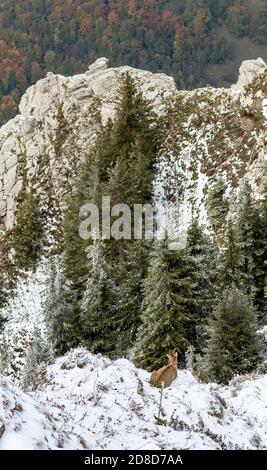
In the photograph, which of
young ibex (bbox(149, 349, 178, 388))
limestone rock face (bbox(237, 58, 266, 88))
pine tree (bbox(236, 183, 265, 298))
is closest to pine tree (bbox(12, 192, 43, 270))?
pine tree (bbox(236, 183, 265, 298))

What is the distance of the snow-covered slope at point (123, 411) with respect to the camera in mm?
10156

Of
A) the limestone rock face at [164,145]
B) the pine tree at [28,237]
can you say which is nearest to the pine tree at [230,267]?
the limestone rock face at [164,145]

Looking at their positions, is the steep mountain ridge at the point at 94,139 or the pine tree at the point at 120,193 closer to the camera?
the pine tree at the point at 120,193

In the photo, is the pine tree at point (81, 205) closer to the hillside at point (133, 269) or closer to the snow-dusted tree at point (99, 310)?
the hillside at point (133, 269)

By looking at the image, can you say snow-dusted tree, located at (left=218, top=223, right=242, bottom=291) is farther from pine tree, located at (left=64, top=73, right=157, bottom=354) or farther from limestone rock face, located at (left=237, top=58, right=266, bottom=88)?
limestone rock face, located at (left=237, top=58, right=266, bottom=88)

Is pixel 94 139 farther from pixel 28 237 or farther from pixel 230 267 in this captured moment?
pixel 230 267

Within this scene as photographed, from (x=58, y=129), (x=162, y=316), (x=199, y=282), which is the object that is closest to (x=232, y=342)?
(x=162, y=316)

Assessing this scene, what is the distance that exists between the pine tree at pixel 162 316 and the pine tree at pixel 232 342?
121 inches

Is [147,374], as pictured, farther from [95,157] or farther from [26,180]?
[26,180]

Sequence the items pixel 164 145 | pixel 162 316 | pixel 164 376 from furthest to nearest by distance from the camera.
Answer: pixel 164 145 → pixel 162 316 → pixel 164 376

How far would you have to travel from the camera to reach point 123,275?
130ft

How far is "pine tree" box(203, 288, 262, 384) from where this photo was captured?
24.8 m

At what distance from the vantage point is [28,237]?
49.5 meters

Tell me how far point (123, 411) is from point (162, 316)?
17.4 m
